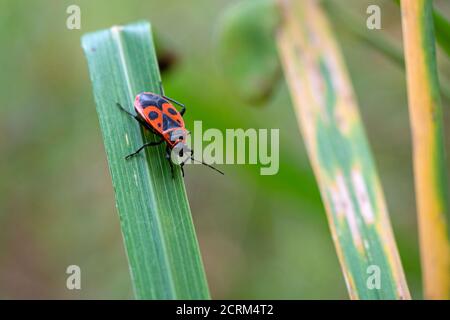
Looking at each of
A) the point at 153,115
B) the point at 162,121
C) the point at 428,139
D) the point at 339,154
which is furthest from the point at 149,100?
the point at 428,139

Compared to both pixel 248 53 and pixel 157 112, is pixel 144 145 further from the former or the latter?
pixel 248 53

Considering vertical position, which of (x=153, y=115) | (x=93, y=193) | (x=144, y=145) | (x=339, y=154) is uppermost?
(x=93, y=193)

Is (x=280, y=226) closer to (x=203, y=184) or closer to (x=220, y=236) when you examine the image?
(x=220, y=236)

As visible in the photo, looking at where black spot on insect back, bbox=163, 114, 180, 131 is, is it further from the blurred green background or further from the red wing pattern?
the blurred green background

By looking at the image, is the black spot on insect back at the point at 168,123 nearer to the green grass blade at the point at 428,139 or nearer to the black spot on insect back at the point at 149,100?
the black spot on insect back at the point at 149,100

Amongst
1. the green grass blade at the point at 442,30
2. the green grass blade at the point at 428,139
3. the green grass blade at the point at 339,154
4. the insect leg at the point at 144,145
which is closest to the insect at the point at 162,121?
the insect leg at the point at 144,145

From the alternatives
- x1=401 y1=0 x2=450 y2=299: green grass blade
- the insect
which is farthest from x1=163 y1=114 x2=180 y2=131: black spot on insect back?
x1=401 y1=0 x2=450 y2=299: green grass blade

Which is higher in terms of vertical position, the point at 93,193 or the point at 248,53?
the point at 248,53
